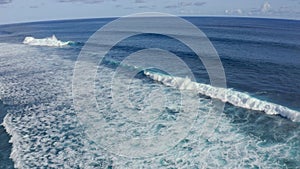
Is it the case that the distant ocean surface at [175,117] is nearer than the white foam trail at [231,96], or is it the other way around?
the distant ocean surface at [175,117]

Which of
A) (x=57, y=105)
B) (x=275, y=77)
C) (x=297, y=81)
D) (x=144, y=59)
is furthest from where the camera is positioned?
(x=144, y=59)

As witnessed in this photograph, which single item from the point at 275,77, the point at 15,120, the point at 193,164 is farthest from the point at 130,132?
the point at 275,77

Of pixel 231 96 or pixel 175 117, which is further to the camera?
pixel 231 96

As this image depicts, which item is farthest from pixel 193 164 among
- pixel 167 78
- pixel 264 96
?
pixel 167 78

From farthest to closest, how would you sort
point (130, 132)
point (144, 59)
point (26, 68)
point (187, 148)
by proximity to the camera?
point (144, 59)
point (26, 68)
point (130, 132)
point (187, 148)

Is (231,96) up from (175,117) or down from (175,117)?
up

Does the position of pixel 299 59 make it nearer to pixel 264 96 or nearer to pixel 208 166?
pixel 264 96

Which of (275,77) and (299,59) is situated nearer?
(275,77)

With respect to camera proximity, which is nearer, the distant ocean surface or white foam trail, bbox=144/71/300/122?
the distant ocean surface
